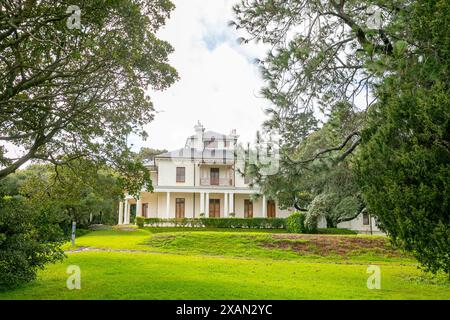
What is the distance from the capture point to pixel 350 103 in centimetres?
1028

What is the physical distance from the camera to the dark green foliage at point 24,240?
877cm

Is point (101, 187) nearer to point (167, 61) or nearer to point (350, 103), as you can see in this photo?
point (167, 61)

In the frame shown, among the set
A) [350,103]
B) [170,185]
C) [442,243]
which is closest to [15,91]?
[350,103]

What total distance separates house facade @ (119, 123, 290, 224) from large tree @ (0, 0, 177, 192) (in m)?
25.1

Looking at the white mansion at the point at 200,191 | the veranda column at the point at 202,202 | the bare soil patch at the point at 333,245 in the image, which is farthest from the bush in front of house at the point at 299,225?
the veranda column at the point at 202,202

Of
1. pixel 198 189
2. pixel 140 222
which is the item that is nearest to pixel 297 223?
pixel 198 189

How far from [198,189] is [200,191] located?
262 millimetres

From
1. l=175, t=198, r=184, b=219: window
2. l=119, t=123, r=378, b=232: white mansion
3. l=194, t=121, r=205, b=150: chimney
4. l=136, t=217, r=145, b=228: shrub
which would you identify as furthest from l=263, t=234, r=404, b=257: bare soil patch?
l=194, t=121, r=205, b=150: chimney

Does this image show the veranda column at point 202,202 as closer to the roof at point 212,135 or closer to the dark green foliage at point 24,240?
the roof at point 212,135

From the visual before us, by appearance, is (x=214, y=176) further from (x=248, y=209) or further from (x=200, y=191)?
(x=248, y=209)

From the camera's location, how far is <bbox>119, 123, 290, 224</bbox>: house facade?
37.9 meters

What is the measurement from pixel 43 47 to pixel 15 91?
3.61 feet

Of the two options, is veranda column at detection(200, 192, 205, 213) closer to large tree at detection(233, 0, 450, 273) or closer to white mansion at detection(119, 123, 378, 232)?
white mansion at detection(119, 123, 378, 232)

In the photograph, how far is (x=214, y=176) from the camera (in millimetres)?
39250
